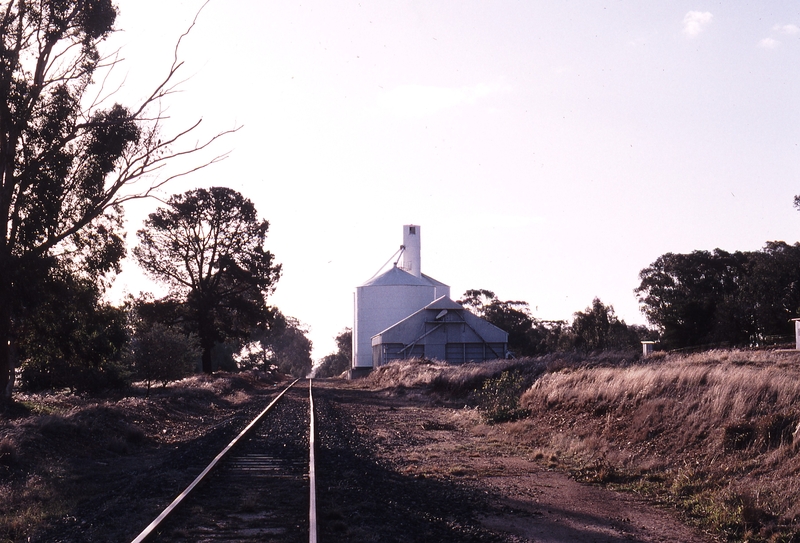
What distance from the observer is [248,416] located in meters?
21.5

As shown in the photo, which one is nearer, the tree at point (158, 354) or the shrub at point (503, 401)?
the shrub at point (503, 401)

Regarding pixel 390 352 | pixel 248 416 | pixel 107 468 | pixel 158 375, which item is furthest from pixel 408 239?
pixel 107 468

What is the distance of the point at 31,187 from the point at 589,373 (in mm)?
15664

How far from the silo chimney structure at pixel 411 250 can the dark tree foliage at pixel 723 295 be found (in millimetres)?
23313

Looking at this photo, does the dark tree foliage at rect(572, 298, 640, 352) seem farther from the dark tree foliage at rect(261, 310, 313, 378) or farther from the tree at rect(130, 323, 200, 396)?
the dark tree foliage at rect(261, 310, 313, 378)

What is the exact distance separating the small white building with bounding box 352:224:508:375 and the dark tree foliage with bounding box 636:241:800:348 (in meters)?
18.6

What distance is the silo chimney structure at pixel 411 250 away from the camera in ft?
235

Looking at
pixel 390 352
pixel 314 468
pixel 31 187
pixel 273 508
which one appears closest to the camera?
pixel 273 508

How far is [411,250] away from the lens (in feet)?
236

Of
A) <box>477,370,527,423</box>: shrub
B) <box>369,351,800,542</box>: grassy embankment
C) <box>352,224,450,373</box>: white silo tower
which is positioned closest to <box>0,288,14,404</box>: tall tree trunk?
<box>477,370,527,423</box>: shrub

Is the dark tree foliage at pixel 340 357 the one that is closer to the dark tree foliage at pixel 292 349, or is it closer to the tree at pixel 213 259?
the dark tree foliage at pixel 292 349

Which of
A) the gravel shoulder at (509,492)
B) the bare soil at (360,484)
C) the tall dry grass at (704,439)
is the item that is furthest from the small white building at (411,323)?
the tall dry grass at (704,439)

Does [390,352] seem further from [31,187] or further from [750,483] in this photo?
[750,483]

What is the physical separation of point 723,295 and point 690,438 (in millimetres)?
62235
